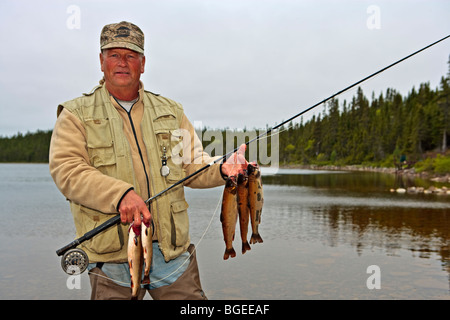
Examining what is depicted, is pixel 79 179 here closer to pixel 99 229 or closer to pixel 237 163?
pixel 99 229

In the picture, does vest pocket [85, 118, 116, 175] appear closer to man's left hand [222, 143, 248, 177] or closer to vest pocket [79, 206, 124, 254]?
vest pocket [79, 206, 124, 254]

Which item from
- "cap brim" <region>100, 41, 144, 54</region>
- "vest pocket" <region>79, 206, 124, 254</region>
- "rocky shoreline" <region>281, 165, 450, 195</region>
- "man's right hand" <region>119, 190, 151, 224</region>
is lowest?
"rocky shoreline" <region>281, 165, 450, 195</region>

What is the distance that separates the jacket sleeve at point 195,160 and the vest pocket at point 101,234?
0.81 m

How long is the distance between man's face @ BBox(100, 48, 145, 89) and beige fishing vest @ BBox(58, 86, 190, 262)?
173 millimetres

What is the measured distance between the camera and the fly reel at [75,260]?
3537mm

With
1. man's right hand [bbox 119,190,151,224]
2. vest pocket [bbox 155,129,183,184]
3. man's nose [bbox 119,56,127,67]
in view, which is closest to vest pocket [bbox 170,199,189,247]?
vest pocket [bbox 155,129,183,184]

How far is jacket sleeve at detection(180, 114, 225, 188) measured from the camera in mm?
3938

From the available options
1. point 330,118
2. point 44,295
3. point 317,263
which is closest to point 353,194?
point 317,263

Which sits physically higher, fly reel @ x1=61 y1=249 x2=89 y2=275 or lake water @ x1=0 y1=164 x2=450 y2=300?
fly reel @ x1=61 y1=249 x2=89 y2=275

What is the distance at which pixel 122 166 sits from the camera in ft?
11.6

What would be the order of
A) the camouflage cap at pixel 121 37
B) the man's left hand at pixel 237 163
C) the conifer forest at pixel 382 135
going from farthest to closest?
the conifer forest at pixel 382 135 → the man's left hand at pixel 237 163 → the camouflage cap at pixel 121 37

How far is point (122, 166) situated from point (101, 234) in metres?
0.55

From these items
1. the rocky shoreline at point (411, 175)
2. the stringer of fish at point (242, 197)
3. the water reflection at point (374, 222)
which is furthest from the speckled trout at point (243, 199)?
the rocky shoreline at point (411, 175)

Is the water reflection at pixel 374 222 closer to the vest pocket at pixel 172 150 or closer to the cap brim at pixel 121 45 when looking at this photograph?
the vest pocket at pixel 172 150
